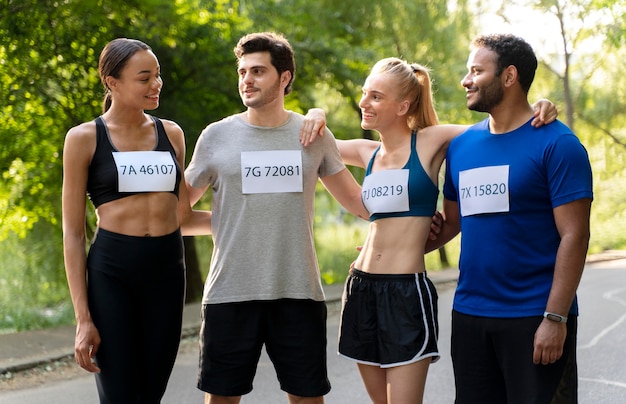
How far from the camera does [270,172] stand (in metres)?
3.68

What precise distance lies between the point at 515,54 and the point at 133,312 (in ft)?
6.02

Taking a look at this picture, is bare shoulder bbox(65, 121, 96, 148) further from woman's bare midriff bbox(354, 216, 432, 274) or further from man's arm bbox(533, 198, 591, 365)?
man's arm bbox(533, 198, 591, 365)

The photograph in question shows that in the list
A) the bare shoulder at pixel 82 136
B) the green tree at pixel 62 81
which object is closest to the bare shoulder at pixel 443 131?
the bare shoulder at pixel 82 136

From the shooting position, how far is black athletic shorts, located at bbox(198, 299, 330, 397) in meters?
3.72

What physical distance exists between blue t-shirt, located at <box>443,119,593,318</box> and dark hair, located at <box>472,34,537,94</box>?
8.5 inches

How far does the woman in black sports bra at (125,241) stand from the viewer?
3.35m

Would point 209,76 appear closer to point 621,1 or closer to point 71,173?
point 621,1

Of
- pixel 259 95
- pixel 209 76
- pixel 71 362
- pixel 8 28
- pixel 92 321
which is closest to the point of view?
pixel 92 321

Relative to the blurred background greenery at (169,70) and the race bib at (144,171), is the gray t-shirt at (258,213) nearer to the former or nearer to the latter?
the race bib at (144,171)

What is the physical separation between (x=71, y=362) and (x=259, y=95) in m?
4.97

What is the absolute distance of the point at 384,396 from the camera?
378 cm

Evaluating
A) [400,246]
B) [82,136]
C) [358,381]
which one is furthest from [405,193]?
[358,381]

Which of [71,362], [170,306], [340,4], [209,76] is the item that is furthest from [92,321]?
[340,4]

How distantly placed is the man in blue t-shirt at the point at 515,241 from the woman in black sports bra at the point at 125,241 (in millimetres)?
1202
